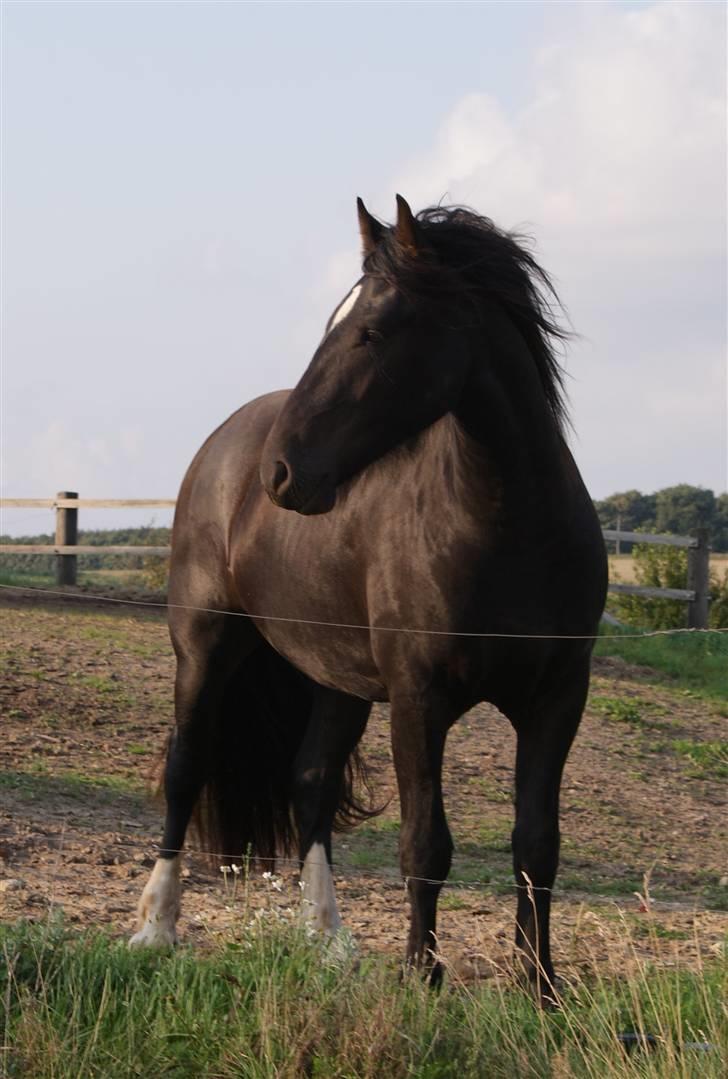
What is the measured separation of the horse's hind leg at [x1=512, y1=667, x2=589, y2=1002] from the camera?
174 inches

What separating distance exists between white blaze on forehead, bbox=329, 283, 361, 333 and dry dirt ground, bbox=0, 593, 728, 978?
180 cm

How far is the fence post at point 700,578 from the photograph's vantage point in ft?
54.7

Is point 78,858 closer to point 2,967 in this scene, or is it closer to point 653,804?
point 2,967

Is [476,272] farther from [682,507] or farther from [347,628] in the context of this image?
[682,507]

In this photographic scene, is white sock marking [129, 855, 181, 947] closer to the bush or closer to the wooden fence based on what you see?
the wooden fence

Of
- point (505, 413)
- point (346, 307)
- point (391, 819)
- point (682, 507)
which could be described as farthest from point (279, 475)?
point (682, 507)

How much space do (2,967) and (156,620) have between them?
35.4 feet

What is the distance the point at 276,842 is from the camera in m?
6.17

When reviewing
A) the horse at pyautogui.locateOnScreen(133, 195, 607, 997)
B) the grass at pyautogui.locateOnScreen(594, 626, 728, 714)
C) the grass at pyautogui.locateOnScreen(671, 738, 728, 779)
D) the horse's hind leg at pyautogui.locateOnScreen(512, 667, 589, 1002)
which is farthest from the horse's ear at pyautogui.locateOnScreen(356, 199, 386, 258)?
the grass at pyautogui.locateOnScreen(594, 626, 728, 714)

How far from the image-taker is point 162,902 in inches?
215

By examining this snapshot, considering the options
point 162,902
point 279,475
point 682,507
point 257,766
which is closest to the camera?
point 279,475

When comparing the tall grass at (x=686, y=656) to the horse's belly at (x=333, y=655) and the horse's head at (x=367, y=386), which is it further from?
the horse's head at (x=367, y=386)

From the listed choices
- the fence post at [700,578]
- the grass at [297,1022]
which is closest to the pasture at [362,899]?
the grass at [297,1022]

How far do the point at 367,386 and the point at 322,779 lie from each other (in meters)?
2.23
